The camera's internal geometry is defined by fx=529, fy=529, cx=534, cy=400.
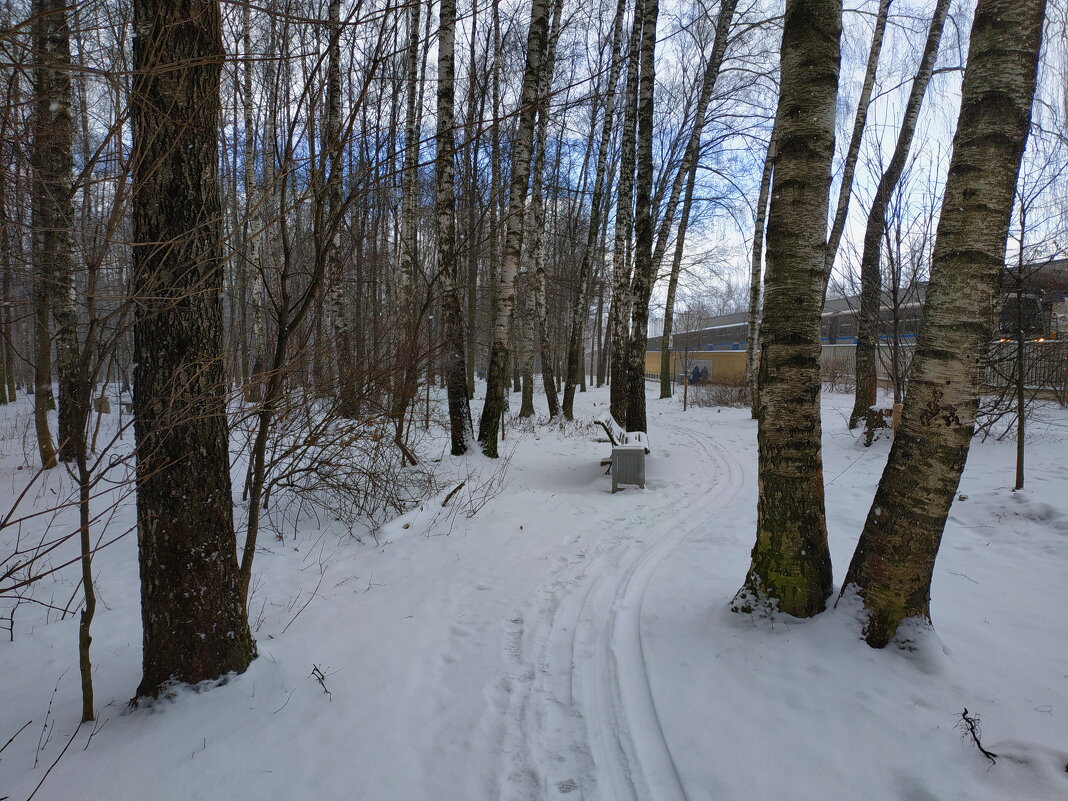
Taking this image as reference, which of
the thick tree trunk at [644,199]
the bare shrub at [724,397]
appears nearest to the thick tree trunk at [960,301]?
the thick tree trunk at [644,199]

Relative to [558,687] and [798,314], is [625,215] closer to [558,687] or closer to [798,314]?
[798,314]

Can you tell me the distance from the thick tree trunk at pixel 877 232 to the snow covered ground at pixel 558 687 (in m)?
4.78

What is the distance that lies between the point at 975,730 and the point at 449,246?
7.58 metres

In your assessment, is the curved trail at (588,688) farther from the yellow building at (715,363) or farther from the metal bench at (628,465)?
the yellow building at (715,363)

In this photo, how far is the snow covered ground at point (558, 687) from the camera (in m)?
2.18

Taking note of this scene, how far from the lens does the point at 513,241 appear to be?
811 centimetres

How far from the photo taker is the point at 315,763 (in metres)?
2.31

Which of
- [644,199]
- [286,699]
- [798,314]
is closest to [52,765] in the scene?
[286,699]

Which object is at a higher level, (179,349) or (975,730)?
(179,349)

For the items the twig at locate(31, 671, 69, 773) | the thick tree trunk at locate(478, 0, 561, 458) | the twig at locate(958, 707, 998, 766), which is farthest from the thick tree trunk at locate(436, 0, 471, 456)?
the twig at locate(958, 707, 998, 766)

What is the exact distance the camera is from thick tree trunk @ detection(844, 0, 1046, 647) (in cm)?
244

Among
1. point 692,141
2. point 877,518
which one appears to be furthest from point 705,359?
point 877,518

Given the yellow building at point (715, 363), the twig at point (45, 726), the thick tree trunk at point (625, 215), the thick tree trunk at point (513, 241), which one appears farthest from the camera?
the yellow building at point (715, 363)

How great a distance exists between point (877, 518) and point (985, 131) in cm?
193
